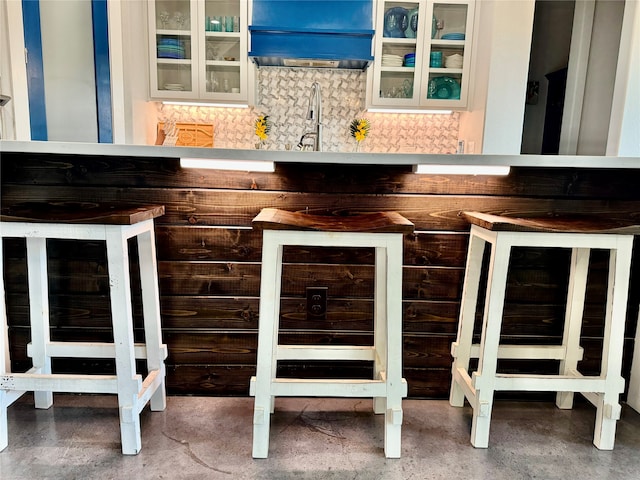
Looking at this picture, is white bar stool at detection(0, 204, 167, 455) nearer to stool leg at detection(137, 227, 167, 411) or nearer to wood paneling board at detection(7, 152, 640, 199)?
stool leg at detection(137, 227, 167, 411)

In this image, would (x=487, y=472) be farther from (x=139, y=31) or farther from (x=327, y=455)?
(x=139, y=31)

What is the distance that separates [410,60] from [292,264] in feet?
6.86

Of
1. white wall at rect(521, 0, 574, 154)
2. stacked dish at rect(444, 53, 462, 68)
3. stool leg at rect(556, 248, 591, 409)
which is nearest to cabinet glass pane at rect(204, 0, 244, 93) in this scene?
stacked dish at rect(444, 53, 462, 68)

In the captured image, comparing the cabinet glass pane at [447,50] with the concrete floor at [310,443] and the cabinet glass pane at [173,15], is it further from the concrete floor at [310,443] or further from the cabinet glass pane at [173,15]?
the concrete floor at [310,443]

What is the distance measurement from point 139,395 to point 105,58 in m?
2.34

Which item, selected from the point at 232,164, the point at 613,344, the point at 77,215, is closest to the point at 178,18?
the point at 232,164

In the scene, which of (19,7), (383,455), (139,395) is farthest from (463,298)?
(19,7)

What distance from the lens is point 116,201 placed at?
1.68m

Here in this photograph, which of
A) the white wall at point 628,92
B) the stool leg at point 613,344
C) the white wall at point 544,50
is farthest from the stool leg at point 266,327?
the white wall at point 544,50

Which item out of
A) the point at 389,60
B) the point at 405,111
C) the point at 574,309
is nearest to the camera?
the point at 574,309

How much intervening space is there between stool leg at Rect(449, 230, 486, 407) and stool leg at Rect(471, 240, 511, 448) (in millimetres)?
221

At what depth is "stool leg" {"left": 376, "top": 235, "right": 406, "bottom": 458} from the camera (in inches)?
53.8

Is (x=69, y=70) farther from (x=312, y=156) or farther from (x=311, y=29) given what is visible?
(x=312, y=156)

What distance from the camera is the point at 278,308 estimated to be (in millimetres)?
→ 1434
